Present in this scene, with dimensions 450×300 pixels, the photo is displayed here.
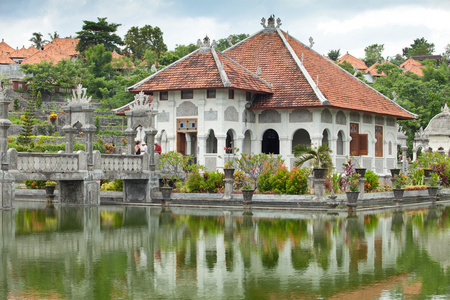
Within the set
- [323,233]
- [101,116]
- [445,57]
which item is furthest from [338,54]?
[323,233]

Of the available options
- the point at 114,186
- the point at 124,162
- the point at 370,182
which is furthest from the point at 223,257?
the point at 370,182

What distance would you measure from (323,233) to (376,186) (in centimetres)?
1437

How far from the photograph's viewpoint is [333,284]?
1138 cm

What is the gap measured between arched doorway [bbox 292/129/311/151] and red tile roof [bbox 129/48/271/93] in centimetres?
300

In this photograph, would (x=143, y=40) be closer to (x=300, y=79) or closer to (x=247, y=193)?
(x=300, y=79)

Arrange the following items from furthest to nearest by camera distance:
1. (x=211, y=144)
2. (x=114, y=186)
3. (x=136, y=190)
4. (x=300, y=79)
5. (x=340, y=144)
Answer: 1. (x=340, y=144)
2. (x=211, y=144)
3. (x=300, y=79)
4. (x=114, y=186)
5. (x=136, y=190)

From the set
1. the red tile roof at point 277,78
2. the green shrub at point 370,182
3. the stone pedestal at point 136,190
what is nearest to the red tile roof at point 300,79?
the red tile roof at point 277,78

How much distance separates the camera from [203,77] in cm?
3331

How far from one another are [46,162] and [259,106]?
1260 cm

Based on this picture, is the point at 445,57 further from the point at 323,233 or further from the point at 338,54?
the point at 323,233

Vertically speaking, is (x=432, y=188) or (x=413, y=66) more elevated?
(x=413, y=66)

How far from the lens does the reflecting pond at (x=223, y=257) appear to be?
10953mm

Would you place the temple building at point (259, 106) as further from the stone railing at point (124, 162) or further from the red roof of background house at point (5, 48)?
the red roof of background house at point (5, 48)

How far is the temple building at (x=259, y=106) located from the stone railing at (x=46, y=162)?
8.02 m
